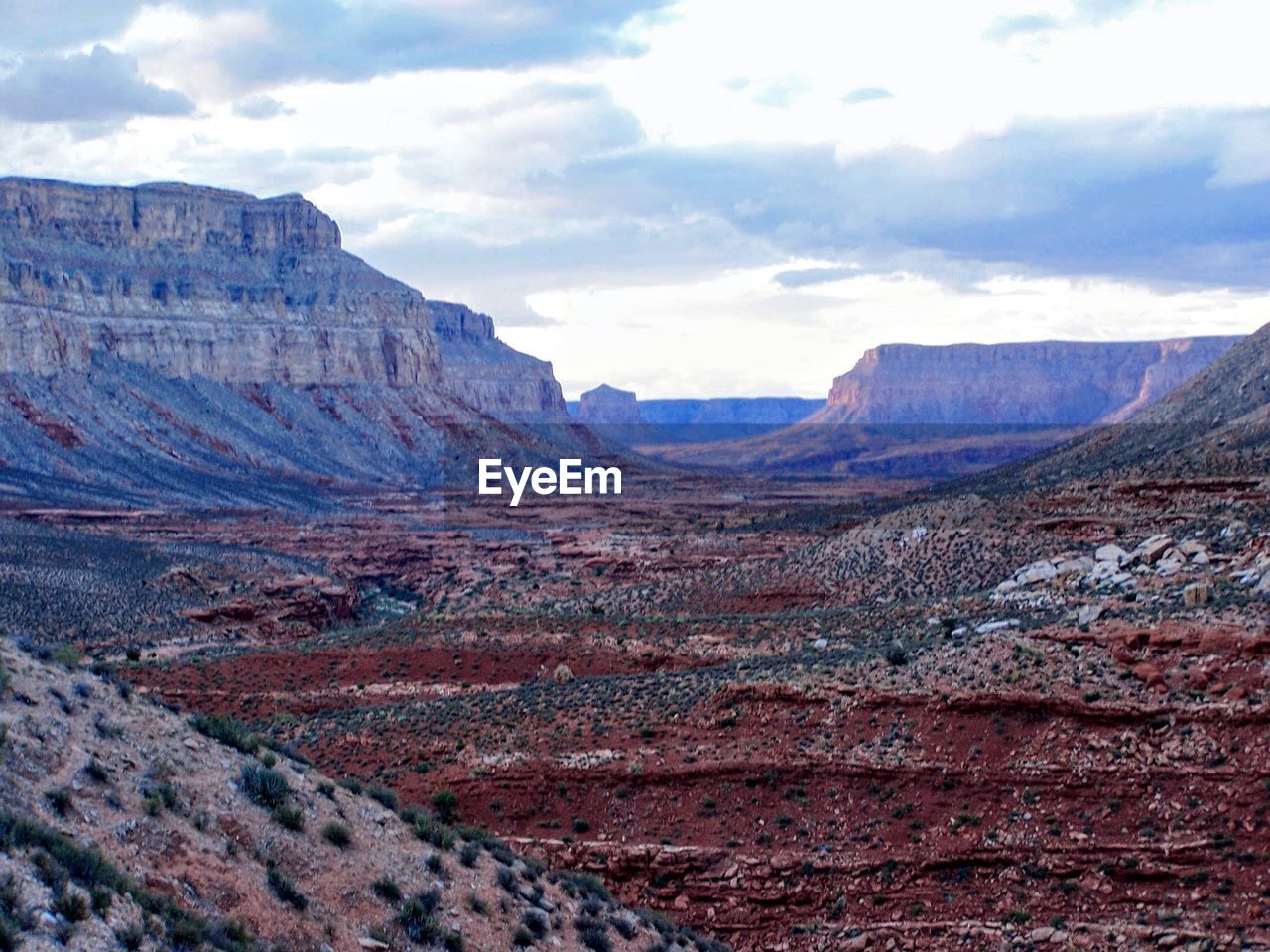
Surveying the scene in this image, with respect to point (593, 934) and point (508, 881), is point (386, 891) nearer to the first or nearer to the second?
point (508, 881)

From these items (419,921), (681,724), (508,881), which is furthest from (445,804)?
(419,921)

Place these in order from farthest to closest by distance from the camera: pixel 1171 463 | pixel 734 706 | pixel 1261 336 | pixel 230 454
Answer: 1. pixel 230 454
2. pixel 1261 336
3. pixel 1171 463
4. pixel 734 706

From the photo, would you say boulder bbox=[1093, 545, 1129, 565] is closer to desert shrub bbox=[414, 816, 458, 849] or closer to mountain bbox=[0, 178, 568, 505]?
desert shrub bbox=[414, 816, 458, 849]

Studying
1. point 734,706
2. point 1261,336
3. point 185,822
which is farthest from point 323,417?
point 185,822

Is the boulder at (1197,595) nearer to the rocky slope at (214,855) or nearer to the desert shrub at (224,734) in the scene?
the rocky slope at (214,855)

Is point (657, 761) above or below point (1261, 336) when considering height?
below

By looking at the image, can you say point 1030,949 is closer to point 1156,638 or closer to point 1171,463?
point 1156,638

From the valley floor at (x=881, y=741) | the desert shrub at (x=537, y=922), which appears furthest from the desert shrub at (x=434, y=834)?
the valley floor at (x=881, y=741)

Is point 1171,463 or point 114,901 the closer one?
point 114,901
